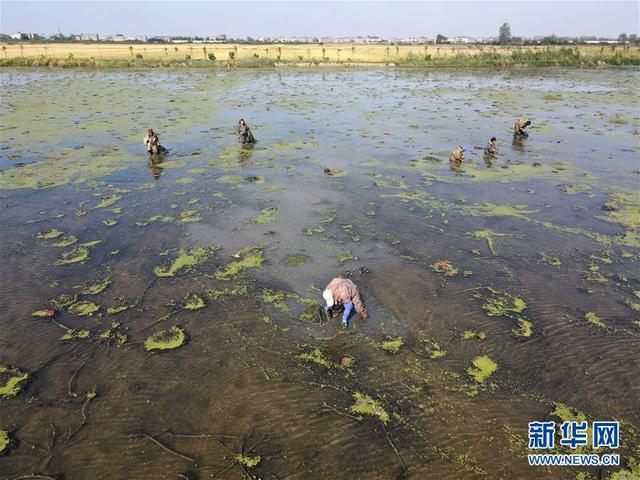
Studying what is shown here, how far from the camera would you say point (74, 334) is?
7422mm

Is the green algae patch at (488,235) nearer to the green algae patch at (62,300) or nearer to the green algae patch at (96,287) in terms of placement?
the green algae patch at (96,287)

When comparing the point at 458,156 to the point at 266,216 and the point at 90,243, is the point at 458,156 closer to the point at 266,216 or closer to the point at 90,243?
the point at 266,216

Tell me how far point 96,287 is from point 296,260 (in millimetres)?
4371

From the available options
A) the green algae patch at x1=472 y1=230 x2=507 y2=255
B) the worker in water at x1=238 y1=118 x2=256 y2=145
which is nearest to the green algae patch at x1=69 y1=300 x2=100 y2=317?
the green algae patch at x1=472 y1=230 x2=507 y2=255

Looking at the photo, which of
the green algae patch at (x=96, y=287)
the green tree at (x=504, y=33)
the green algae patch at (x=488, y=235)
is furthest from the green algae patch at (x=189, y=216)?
the green tree at (x=504, y=33)

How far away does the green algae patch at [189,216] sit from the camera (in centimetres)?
1175

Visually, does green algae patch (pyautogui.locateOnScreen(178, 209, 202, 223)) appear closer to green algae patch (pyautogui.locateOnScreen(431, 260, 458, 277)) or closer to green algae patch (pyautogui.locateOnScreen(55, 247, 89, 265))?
green algae patch (pyautogui.locateOnScreen(55, 247, 89, 265))

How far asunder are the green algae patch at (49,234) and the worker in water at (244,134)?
9.46m

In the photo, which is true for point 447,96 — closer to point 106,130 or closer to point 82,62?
point 106,130

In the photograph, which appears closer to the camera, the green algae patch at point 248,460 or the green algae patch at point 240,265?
the green algae patch at point 248,460

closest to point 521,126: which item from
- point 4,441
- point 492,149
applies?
point 492,149

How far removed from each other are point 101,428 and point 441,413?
4.85 meters

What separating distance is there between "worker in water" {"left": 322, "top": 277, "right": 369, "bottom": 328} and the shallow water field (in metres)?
0.33

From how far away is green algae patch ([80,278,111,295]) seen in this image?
28.1 feet
